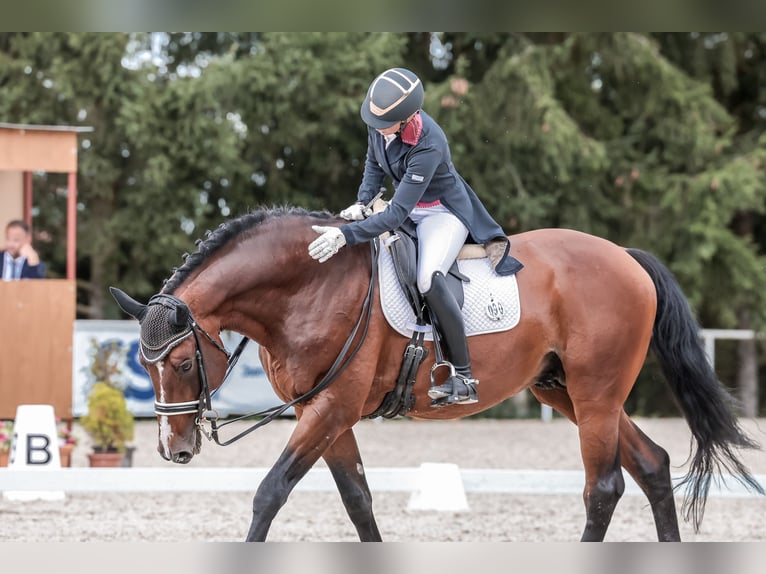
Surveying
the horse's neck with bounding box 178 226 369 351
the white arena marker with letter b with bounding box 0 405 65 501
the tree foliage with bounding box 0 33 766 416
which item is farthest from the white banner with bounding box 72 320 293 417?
the horse's neck with bounding box 178 226 369 351

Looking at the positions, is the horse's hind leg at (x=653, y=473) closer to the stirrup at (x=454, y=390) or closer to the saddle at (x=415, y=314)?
the stirrup at (x=454, y=390)

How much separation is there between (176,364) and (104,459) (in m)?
4.76

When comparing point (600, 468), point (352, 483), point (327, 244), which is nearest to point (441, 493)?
point (600, 468)

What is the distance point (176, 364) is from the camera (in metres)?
4.05

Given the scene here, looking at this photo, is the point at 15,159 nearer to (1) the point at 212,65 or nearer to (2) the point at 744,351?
(1) the point at 212,65

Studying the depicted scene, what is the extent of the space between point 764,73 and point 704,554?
51.0 ft

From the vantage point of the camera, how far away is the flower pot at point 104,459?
8420 mm

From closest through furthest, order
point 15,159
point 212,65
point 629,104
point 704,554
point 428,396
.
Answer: point 704,554, point 428,396, point 15,159, point 212,65, point 629,104

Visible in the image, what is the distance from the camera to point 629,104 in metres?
15.5

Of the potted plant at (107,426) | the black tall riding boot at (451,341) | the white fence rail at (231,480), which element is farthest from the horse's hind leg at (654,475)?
the potted plant at (107,426)

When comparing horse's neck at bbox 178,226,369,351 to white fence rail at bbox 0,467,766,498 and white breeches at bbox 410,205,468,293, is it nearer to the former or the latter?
white breeches at bbox 410,205,468,293

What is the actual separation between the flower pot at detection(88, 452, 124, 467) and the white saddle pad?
476cm

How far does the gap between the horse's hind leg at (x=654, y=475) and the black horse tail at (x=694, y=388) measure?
0.54ft
